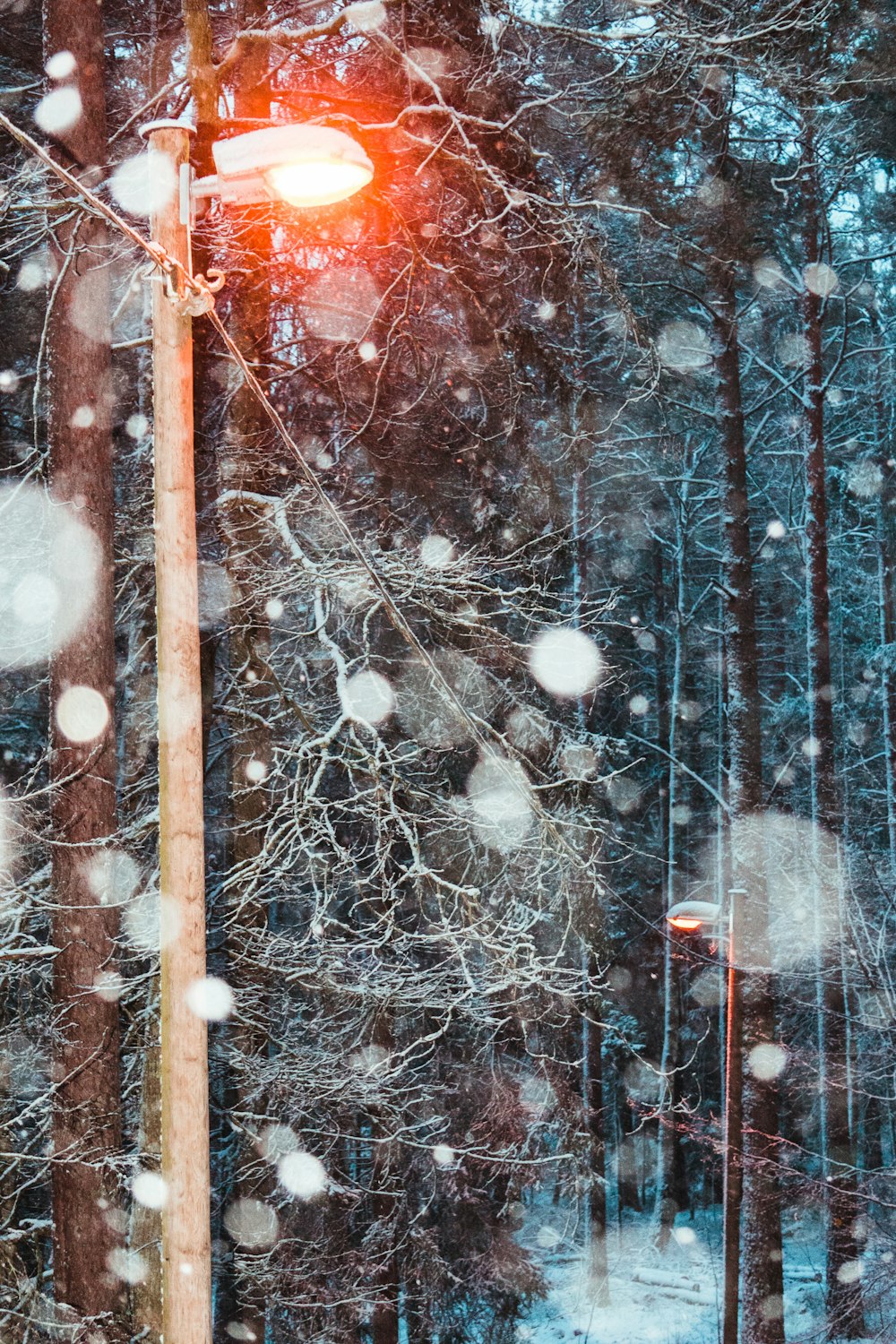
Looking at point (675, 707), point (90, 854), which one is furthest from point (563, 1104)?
point (675, 707)

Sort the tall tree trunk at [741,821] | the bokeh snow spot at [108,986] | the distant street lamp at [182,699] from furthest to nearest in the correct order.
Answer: the tall tree trunk at [741,821], the bokeh snow spot at [108,986], the distant street lamp at [182,699]

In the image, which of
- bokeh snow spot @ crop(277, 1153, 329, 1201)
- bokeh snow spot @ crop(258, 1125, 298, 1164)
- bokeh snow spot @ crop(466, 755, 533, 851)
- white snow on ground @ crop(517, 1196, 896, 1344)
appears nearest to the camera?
bokeh snow spot @ crop(466, 755, 533, 851)

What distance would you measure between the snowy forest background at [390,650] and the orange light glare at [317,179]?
1289 millimetres

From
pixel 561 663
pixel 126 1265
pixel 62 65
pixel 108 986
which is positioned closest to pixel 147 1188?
pixel 126 1265

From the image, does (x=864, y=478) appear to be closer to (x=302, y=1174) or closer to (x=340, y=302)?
(x=340, y=302)

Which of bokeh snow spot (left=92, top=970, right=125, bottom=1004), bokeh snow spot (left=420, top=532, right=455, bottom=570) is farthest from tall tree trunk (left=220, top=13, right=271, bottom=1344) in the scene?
bokeh snow spot (left=420, top=532, right=455, bottom=570)

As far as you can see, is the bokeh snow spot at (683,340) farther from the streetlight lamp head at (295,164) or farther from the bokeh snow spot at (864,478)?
the streetlight lamp head at (295,164)

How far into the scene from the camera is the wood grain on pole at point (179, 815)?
4016mm

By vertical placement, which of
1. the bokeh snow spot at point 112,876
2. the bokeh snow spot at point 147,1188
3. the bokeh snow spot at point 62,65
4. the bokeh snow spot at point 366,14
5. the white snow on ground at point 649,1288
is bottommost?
the white snow on ground at point 649,1288

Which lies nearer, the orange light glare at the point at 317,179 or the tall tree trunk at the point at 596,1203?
the orange light glare at the point at 317,179

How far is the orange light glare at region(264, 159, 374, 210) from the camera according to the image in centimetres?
373

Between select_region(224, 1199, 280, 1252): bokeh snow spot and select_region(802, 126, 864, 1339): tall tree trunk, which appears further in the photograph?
select_region(802, 126, 864, 1339): tall tree trunk

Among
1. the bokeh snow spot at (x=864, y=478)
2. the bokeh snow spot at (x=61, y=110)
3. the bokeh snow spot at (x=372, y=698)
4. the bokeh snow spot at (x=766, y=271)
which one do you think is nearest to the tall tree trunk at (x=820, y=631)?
the bokeh snow spot at (x=766, y=271)

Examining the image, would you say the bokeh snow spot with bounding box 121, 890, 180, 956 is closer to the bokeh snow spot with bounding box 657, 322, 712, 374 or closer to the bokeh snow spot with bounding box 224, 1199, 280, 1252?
the bokeh snow spot with bounding box 224, 1199, 280, 1252
